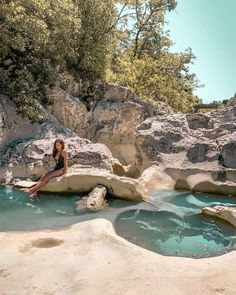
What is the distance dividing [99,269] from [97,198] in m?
6.29

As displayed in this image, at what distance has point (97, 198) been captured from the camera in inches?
509

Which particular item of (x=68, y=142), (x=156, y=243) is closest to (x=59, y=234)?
(x=156, y=243)

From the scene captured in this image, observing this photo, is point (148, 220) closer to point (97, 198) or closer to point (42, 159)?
point (97, 198)

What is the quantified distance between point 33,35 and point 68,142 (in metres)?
6.43

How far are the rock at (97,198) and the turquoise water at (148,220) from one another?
0.30 metres

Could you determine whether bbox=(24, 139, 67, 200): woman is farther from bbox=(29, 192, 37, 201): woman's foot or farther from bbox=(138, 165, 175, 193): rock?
bbox=(138, 165, 175, 193): rock

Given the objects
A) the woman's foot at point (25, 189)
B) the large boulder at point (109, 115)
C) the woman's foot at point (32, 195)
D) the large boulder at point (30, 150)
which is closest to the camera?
the woman's foot at point (32, 195)

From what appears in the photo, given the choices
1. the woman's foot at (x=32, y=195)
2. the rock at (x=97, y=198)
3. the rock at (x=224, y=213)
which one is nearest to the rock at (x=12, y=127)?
the woman's foot at (x=32, y=195)

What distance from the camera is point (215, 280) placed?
6273mm

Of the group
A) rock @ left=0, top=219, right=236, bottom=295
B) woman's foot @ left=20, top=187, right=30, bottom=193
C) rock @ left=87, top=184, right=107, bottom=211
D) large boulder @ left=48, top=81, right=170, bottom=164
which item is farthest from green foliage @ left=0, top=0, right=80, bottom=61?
rock @ left=0, top=219, right=236, bottom=295

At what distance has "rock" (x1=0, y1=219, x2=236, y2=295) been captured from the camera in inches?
233

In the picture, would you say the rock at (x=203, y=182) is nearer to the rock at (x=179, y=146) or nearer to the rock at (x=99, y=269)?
the rock at (x=179, y=146)

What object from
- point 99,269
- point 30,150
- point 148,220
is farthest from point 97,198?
point 99,269

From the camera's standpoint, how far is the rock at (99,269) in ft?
19.4
